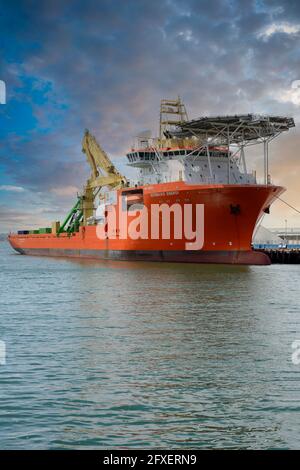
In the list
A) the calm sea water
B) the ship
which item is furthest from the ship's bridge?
the calm sea water

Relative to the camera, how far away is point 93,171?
62.3 m

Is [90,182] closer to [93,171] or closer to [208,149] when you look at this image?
[93,171]

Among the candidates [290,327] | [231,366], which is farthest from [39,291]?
[231,366]

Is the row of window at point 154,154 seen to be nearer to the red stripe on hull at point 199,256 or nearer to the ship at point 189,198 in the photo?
the ship at point 189,198

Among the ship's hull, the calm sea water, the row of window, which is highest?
the row of window

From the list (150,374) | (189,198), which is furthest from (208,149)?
(150,374)

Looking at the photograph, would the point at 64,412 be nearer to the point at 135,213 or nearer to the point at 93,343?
the point at 93,343

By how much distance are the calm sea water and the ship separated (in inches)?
713

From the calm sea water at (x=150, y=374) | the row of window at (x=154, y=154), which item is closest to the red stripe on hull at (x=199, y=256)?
the row of window at (x=154, y=154)

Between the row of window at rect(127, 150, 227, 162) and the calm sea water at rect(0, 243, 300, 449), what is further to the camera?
the row of window at rect(127, 150, 227, 162)

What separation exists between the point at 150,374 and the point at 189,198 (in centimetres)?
3030

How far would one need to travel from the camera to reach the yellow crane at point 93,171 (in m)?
58.2

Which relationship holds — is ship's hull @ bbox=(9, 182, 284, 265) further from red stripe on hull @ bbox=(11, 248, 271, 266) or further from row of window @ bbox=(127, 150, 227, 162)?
row of window @ bbox=(127, 150, 227, 162)

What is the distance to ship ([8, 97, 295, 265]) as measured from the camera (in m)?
39.7
